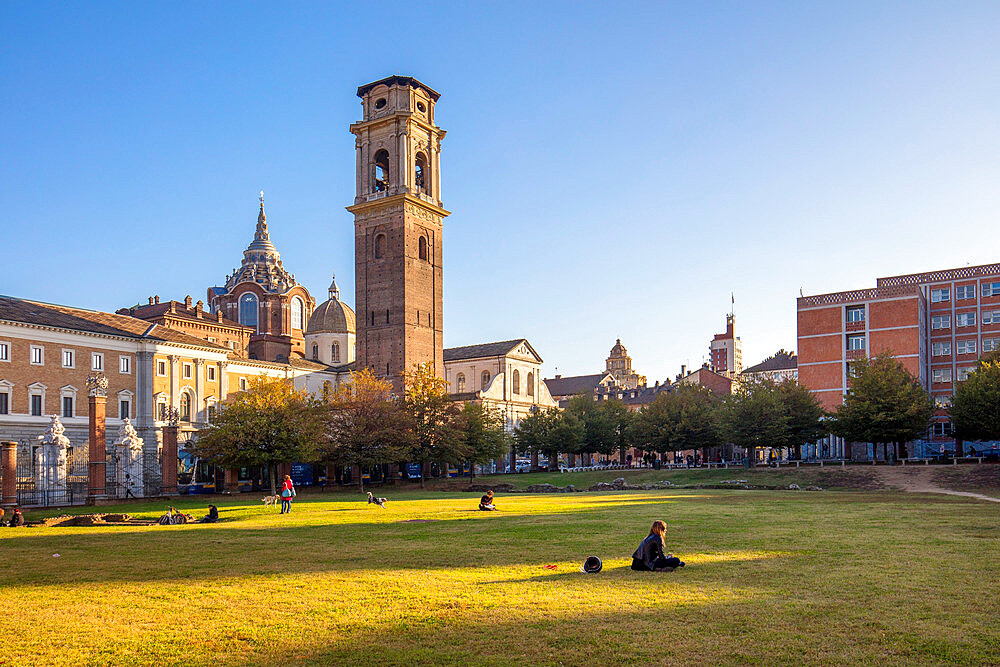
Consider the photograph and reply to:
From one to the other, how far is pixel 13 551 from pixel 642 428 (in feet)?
198

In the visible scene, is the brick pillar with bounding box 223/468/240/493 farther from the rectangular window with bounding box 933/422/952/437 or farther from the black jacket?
the rectangular window with bounding box 933/422/952/437

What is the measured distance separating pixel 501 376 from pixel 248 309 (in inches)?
1438

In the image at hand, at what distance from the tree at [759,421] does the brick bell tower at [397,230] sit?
95.0 feet

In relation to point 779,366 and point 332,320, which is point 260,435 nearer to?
point 332,320

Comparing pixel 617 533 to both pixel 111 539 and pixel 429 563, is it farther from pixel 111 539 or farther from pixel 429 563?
pixel 111 539

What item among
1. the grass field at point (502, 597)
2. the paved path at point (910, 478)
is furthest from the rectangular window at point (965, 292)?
the grass field at point (502, 597)

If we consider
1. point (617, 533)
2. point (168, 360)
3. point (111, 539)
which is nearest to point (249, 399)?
point (168, 360)

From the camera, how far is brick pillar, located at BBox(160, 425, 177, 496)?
4622 cm

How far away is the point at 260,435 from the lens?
5078 cm

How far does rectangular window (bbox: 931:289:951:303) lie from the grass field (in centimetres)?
6218

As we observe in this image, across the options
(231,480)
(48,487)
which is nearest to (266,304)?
(231,480)

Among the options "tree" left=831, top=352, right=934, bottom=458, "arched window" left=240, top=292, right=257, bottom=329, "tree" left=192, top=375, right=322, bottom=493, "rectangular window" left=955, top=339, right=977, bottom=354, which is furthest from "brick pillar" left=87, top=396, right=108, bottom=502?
"rectangular window" left=955, top=339, right=977, bottom=354

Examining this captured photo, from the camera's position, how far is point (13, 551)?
2005cm

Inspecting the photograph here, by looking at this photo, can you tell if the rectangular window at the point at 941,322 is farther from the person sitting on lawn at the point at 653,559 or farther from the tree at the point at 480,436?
the person sitting on lawn at the point at 653,559
